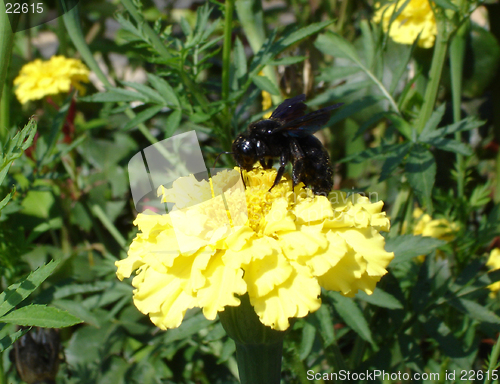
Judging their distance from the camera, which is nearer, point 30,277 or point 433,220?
point 30,277

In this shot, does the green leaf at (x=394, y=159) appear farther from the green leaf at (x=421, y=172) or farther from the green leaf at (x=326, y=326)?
the green leaf at (x=326, y=326)

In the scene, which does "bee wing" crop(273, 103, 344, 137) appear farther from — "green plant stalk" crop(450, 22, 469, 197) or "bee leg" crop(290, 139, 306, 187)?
"green plant stalk" crop(450, 22, 469, 197)

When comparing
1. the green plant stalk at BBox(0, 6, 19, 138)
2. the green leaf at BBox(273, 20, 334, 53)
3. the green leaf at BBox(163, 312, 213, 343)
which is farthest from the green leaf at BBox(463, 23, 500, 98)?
the green plant stalk at BBox(0, 6, 19, 138)

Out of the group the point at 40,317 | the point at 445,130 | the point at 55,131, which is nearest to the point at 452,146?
the point at 445,130

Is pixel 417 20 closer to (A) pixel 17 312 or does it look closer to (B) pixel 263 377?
(B) pixel 263 377

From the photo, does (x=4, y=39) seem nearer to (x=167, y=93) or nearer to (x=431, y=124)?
(x=167, y=93)

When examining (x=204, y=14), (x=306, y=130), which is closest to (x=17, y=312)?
(x=306, y=130)

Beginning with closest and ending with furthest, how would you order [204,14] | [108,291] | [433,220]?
[204,14], [108,291], [433,220]

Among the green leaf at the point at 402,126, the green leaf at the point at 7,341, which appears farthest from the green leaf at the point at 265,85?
the green leaf at the point at 7,341
